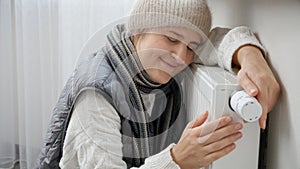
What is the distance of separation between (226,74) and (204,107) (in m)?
0.09

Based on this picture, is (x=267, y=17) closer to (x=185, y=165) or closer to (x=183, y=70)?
(x=183, y=70)

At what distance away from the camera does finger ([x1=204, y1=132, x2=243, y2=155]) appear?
0.84 meters

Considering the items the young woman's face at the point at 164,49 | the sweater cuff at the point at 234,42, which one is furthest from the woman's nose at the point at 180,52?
the sweater cuff at the point at 234,42

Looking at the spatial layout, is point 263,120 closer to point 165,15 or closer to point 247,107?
point 247,107

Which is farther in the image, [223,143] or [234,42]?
[234,42]

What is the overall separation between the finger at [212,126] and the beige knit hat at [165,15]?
0.67 feet

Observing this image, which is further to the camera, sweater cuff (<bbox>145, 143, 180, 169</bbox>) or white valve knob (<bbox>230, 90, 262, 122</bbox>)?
sweater cuff (<bbox>145, 143, 180, 169</bbox>)

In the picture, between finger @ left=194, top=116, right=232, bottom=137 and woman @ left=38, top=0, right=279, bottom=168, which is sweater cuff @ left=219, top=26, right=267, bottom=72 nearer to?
woman @ left=38, top=0, right=279, bottom=168

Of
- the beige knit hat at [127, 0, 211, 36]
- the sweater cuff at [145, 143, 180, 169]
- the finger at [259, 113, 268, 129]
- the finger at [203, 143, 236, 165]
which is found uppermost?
the beige knit hat at [127, 0, 211, 36]

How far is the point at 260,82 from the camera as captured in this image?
79 cm

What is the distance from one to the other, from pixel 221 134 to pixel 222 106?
6 centimetres

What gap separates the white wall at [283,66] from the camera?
75 centimetres

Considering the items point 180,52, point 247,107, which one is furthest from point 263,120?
point 180,52

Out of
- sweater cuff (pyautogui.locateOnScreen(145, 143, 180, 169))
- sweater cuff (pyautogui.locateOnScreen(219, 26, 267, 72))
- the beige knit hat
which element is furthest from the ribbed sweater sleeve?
sweater cuff (pyautogui.locateOnScreen(145, 143, 180, 169))
